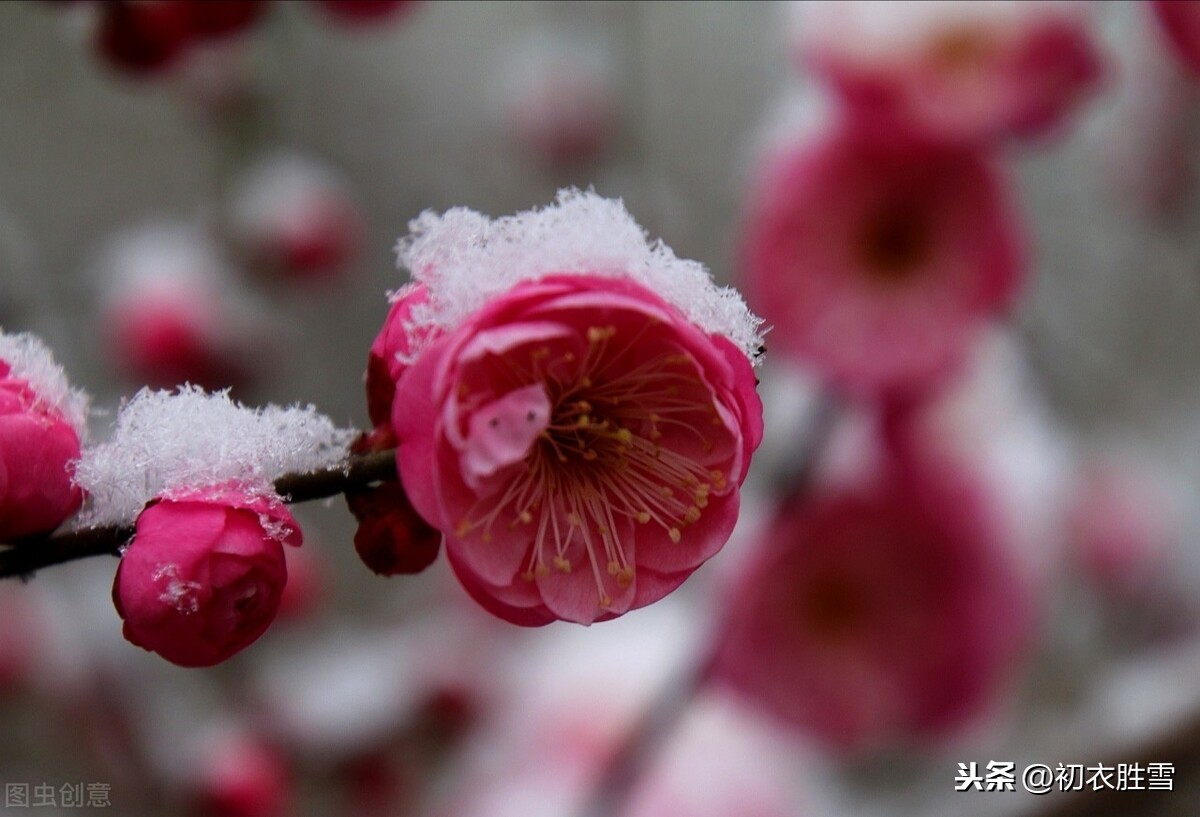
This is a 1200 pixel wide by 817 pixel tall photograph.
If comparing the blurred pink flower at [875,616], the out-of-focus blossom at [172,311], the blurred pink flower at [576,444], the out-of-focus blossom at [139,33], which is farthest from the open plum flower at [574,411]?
the out-of-focus blossom at [172,311]

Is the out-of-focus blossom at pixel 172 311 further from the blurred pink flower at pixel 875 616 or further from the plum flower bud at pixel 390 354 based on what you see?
the plum flower bud at pixel 390 354

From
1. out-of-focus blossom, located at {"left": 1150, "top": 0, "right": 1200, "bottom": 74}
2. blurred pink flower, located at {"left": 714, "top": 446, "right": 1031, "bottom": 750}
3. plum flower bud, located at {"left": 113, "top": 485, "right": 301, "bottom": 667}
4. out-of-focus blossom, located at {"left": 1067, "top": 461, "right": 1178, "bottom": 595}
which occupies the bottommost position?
plum flower bud, located at {"left": 113, "top": 485, "right": 301, "bottom": 667}

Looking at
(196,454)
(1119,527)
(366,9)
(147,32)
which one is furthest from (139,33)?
(1119,527)

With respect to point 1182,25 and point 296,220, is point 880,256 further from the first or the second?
point 296,220

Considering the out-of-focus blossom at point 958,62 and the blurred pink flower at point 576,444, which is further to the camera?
the out-of-focus blossom at point 958,62

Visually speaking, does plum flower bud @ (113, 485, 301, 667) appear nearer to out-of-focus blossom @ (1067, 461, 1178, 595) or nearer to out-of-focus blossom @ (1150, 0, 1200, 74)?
out-of-focus blossom @ (1150, 0, 1200, 74)

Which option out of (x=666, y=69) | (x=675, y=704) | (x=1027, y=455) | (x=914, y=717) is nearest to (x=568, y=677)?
(x=675, y=704)

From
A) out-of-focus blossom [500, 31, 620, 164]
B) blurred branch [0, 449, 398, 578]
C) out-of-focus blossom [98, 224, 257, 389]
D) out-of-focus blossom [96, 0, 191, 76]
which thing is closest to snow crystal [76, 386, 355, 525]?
blurred branch [0, 449, 398, 578]
